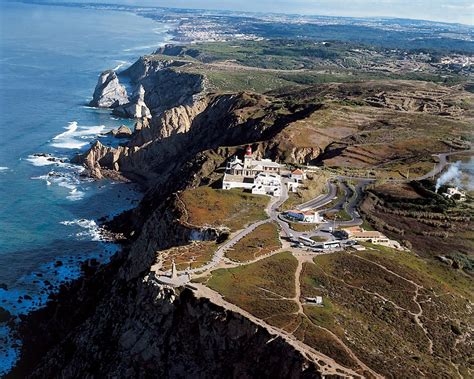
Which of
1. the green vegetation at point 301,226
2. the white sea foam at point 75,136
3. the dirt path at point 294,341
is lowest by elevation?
the white sea foam at point 75,136

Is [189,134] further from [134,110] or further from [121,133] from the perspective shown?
[134,110]

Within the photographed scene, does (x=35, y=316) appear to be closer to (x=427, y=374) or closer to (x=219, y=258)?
(x=219, y=258)

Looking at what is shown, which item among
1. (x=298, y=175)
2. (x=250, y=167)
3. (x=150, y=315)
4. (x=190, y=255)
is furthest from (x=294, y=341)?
(x=250, y=167)

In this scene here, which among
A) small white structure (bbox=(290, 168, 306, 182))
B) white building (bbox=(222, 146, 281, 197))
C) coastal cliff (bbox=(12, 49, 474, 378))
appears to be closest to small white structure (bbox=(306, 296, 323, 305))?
coastal cliff (bbox=(12, 49, 474, 378))

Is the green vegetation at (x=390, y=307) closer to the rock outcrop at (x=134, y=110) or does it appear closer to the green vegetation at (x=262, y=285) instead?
the green vegetation at (x=262, y=285)

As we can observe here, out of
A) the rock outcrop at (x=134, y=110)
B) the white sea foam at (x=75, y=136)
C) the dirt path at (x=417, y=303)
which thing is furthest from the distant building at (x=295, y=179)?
the rock outcrop at (x=134, y=110)

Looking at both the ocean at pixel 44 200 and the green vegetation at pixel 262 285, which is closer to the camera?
the green vegetation at pixel 262 285

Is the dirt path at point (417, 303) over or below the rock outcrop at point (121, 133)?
over
